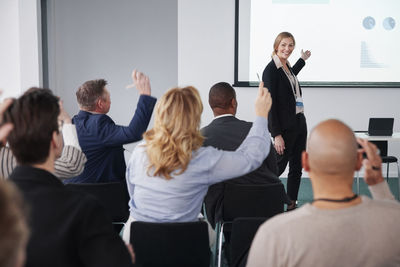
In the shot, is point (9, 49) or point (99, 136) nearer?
point (99, 136)

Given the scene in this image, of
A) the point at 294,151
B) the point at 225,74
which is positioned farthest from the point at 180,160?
the point at 225,74

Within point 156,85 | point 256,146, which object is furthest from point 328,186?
point 156,85

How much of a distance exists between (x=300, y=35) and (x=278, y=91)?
204 cm

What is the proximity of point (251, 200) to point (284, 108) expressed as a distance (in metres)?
1.74

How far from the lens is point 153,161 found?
1945mm

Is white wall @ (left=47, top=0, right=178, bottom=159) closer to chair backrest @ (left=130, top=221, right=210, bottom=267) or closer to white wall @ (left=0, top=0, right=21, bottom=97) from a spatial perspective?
white wall @ (left=0, top=0, right=21, bottom=97)

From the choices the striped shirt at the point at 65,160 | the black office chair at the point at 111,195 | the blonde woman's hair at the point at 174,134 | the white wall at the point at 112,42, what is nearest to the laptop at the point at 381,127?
the black office chair at the point at 111,195

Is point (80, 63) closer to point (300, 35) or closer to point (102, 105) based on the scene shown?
point (300, 35)

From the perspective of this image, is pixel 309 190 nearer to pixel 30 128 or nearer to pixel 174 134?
pixel 174 134

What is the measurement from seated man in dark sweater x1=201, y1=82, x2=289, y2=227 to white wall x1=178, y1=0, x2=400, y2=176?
125 inches

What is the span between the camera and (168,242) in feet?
5.91

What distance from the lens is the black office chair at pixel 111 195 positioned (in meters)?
2.49

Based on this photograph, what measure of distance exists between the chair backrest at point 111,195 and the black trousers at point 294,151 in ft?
6.18

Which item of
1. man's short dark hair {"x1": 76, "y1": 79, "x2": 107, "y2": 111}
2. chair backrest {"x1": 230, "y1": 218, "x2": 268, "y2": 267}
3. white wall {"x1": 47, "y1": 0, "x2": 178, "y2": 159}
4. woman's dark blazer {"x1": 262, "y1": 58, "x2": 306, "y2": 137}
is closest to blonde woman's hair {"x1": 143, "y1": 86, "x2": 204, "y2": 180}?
chair backrest {"x1": 230, "y1": 218, "x2": 268, "y2": 267}
